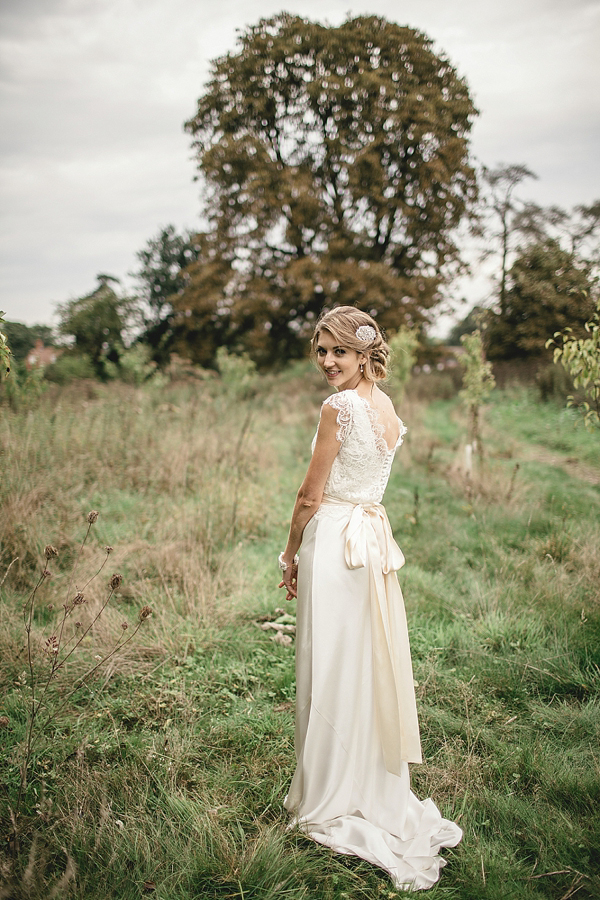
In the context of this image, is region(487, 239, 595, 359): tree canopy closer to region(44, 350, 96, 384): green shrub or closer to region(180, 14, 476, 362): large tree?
region(180, 14, 476, 362): large tree

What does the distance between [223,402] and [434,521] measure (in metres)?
5.01

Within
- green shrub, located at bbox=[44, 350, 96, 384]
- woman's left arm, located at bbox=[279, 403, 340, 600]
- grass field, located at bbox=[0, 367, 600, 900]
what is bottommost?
grass field, located at bbox=[0, 367, 600, 900]

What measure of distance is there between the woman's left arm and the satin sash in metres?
0.11

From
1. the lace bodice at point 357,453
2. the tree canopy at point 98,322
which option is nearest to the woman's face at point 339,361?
the lace bodice at point 357,453

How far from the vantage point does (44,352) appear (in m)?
8.15

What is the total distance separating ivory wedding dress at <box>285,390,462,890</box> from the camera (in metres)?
2.05

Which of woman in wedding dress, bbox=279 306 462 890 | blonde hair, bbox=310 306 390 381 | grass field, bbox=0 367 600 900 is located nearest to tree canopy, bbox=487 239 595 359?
grass field, bbox=0 367 600 900

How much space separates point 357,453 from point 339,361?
423 millimetres

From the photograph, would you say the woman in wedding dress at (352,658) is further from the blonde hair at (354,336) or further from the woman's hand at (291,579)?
the woman's hand at (291,579)

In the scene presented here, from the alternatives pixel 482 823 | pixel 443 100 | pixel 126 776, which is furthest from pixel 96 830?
pixel 443 100

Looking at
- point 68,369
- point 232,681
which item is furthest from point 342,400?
point 68,369

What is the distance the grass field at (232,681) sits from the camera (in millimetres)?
1897

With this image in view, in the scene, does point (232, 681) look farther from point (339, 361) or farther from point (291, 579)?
point (339, 361)

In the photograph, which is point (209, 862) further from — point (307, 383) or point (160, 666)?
point (307, 383)
